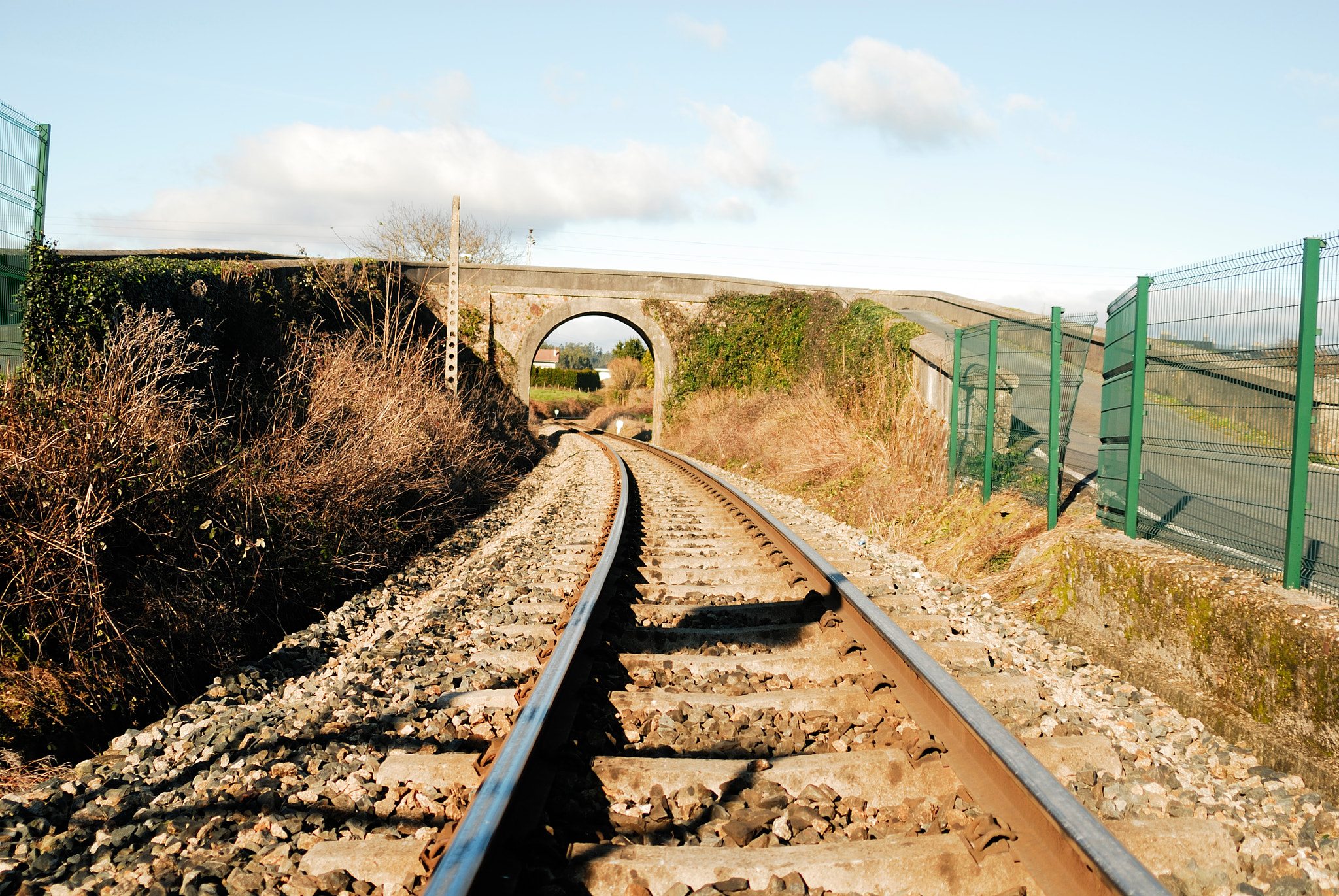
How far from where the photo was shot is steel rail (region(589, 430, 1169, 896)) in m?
1.97

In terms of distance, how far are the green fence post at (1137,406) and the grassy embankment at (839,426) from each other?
583mm

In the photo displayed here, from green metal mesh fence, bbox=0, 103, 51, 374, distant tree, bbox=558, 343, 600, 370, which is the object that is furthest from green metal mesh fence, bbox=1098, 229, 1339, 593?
distant tree, bbox=558, 343, 600, 370

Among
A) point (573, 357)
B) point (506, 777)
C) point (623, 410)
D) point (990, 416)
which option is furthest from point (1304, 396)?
point (573, 357)

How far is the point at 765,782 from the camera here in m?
2.62

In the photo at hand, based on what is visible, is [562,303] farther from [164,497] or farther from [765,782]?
[765,782]

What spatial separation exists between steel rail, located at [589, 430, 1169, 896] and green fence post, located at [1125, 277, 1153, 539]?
2.57m

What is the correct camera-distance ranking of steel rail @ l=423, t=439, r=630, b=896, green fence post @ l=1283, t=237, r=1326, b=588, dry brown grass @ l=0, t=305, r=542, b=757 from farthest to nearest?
green fence post @ l=1283, t=237, r=1326, b=588
dry brown grass @ l=0, t=305, r=542, b=757
steel rail @ l=423, t=439, r=630, b=896

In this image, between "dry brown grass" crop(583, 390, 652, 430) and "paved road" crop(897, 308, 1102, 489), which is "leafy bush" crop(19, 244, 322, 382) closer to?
"paved road" crop(897, 308, 1102, 489)

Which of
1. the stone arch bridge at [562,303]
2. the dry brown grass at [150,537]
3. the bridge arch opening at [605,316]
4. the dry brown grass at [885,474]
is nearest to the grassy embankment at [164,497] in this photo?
the dry brown grass at [150,537]

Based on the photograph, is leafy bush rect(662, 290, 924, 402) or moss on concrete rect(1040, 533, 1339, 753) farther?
leafy bush rect(662, 290, 924, 402)

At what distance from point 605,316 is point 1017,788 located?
23049 millimetres

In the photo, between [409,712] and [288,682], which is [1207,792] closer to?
[409,712]

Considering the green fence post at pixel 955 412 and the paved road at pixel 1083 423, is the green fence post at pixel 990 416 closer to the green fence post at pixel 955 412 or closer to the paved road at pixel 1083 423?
the paved road at pixel 1083 423

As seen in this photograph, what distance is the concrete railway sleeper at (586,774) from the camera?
2.14 metres
